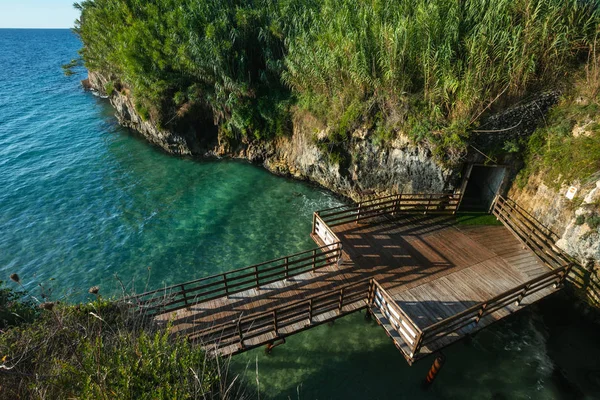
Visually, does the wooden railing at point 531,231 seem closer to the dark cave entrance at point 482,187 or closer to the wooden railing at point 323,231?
the dark cave entrance at point 482,187

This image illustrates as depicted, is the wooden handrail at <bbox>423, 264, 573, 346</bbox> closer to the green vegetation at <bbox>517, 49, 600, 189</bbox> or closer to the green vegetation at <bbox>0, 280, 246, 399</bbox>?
the green vegetation at <bbox>517, 49, 600, 189</bbox>

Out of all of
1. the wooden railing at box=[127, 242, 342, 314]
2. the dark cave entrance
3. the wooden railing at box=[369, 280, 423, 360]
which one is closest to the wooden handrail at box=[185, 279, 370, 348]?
the wooden railing at box=[369, 280, 423, 360]

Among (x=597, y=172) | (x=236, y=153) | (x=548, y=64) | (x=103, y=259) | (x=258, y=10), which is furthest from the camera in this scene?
(x=236, y=153)

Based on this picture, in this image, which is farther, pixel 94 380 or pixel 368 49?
pixel 368 49

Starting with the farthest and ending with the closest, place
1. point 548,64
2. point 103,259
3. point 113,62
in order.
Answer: point 113,62
point 103,259
point 548,64

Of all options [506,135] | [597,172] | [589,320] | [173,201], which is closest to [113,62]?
[173,201]

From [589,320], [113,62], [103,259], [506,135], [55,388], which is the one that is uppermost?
[113,62]

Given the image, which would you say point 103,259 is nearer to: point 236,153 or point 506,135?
point 236,153
